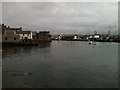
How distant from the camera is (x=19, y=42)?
46969 millimetres

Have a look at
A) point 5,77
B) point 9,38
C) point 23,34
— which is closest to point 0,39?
point 9,38

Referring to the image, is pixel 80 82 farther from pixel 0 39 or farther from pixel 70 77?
pixel 0 39

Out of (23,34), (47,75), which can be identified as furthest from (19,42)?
(47,75)

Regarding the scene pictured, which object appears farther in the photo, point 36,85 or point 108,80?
point 108,80

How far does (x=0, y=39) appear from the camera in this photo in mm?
46500

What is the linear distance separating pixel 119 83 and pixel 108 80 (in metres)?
0.99

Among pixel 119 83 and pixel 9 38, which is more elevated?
pixel 9 38

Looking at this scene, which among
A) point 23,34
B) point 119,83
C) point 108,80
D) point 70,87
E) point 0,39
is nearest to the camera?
point 70,87

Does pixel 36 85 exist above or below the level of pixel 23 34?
below

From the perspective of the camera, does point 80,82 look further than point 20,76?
No

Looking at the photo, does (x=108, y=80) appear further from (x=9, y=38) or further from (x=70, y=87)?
(x=9, y=38)

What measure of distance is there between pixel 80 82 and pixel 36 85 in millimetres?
2890

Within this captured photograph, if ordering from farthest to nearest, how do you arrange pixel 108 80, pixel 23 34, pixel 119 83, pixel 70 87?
1. pixel 23 34
2. pixel 108 80
3. pixel 119 83
4. pixel 70 87

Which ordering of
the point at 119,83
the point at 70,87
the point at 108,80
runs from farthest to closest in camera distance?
the point at 108,80 < the point at 119,83 < the point at 70,87
